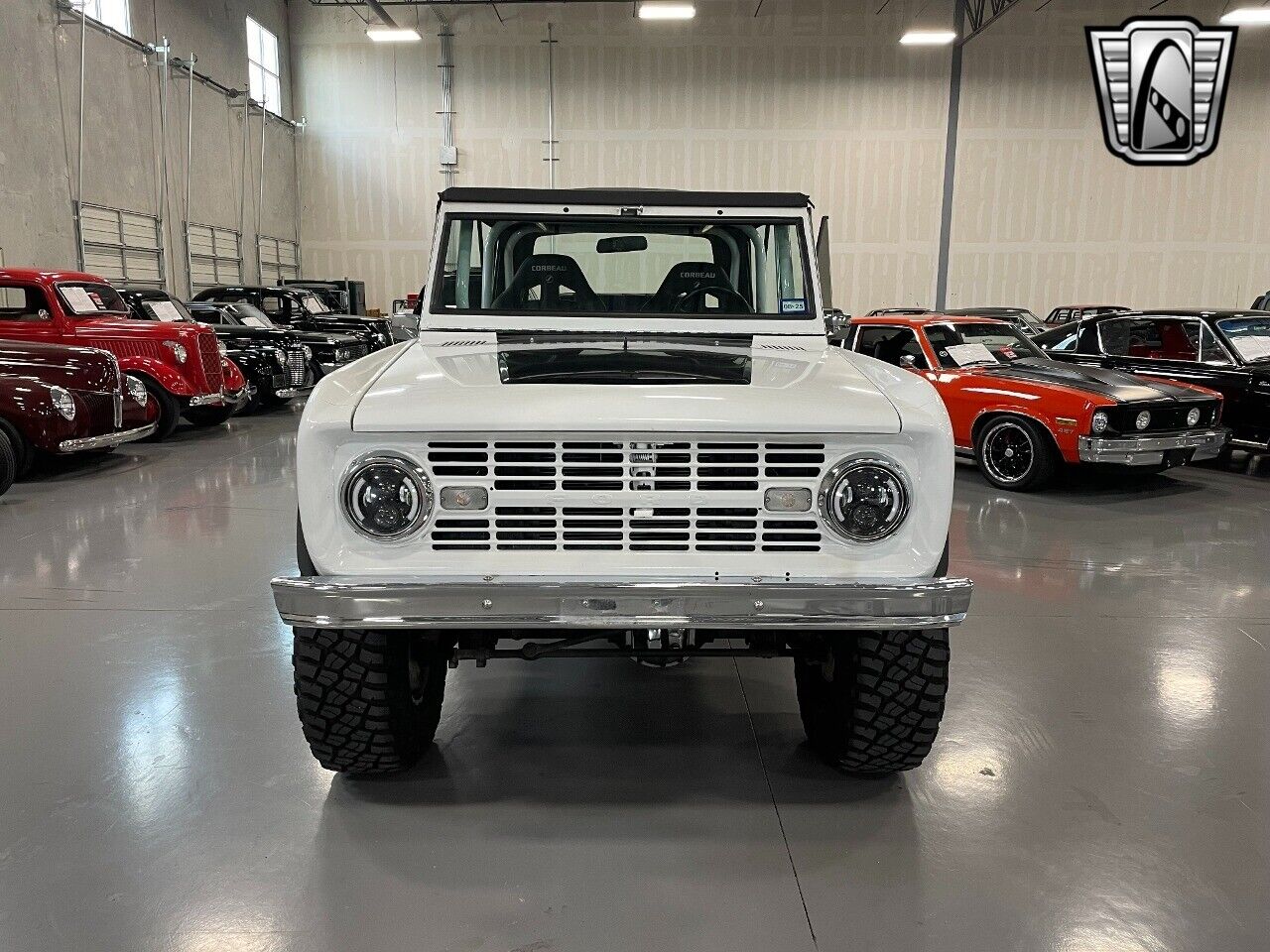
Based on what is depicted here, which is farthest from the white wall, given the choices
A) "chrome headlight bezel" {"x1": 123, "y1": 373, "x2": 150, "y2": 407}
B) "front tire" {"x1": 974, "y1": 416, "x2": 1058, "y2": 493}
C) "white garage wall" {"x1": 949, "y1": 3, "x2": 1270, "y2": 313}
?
"white garage wall" {"x1": 949, "y1": 3, "x2": 1270, "y2": 313}

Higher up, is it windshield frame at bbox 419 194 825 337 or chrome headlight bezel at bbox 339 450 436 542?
windshield frame at bbox 419 194 825 337

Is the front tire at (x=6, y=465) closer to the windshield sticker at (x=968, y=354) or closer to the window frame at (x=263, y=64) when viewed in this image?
the windshield sticker at (x=968, y=354)

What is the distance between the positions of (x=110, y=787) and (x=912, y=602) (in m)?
2.30

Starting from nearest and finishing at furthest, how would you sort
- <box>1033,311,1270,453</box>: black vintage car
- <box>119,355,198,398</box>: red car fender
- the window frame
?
1. <box>1033,311,1270,453</box>: black vintage car
2. <box>119,355,198,398</box>: red car fender
3. the window frame

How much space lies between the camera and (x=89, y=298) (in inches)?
341

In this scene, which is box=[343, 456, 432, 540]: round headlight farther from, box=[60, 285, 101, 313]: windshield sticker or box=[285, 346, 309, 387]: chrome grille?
box=[285, 346, 309, 387]: chrome grille

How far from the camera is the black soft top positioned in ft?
10.8

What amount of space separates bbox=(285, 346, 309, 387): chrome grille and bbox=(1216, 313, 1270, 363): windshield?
9.98 meters

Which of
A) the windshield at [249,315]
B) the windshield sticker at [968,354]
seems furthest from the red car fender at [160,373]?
the windshield sticker at [968,354]

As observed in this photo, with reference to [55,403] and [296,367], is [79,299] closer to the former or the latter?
[55,403]

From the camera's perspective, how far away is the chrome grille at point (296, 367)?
11.2 m

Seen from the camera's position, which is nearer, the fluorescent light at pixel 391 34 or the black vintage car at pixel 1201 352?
the black vintage car at pixel 1201 352

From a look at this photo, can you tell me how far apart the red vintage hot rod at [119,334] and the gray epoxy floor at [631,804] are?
5155 mm

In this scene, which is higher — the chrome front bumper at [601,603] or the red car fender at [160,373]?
the red car fender at [160,373]
